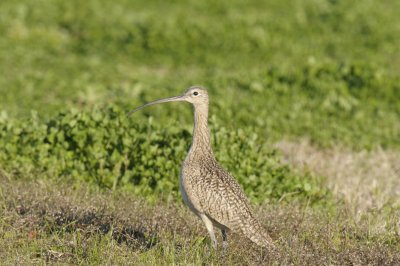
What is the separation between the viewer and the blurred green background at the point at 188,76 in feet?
29.5

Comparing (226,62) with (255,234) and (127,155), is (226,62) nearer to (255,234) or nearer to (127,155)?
(127,155)

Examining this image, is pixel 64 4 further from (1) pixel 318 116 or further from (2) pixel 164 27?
(1) pixel 318 116

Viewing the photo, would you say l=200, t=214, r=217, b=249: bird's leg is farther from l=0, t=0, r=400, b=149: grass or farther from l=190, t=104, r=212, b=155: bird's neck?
l=0, t=0, r=400, b=149: grass

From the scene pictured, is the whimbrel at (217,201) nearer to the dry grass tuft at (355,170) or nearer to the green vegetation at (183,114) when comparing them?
the green vegetation at (183,114)

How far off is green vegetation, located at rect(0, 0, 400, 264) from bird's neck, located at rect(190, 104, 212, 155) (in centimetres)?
71

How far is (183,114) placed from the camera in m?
11.8

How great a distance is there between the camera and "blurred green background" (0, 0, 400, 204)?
9000 millimetres

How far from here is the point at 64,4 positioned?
1998 centimetres

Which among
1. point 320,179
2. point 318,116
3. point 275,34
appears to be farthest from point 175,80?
point 320,179

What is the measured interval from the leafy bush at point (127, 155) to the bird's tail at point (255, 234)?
2297 mm

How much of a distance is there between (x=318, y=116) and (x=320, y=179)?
10.3ft

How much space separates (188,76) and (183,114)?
3.33m

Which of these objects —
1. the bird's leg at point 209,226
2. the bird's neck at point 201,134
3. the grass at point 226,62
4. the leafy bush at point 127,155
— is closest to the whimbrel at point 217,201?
the bird's leg at point 209,226

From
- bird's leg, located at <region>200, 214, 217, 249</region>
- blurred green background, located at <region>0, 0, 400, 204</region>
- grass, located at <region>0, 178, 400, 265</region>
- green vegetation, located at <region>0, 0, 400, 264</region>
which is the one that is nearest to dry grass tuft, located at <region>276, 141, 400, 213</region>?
green vegetation, located at <region>0, 0, 400, 264</region>
